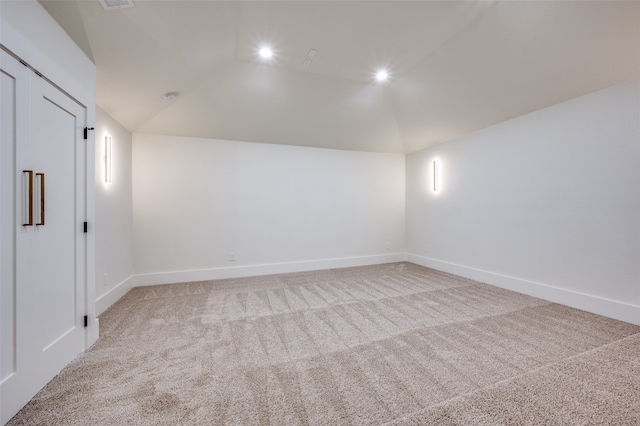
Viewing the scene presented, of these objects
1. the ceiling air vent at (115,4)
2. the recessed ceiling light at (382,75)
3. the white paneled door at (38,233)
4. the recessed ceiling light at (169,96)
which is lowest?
the white paneled door at (38,233)

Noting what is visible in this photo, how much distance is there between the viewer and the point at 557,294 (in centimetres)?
338

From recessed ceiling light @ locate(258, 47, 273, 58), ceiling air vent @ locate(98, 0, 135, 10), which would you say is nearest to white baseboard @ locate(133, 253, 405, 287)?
recessed ceiling light @ locate(258, 47, 273, 58)

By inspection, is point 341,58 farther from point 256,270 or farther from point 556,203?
point 256,270

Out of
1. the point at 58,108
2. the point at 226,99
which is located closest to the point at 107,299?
the point at 58,108

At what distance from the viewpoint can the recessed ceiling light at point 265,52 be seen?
10.3 feet

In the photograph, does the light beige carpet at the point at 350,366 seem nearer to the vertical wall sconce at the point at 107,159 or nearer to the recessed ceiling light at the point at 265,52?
the vertical wall sconce at the point at 107,159

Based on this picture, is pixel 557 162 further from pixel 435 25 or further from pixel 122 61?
pixel 122 61

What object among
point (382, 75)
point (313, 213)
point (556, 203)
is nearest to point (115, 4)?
point (382, 75)

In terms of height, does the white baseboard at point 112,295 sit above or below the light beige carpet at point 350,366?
above

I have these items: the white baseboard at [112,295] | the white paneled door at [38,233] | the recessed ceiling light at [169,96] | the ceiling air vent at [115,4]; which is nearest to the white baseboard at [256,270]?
the white baseboard at [112,295]

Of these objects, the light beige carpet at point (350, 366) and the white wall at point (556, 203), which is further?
the white wall at point (556, 203)

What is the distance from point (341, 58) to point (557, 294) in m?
4.17

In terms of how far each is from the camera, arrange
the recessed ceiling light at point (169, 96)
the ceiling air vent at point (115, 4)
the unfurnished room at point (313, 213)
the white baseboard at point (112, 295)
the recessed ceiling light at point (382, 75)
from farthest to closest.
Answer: the recessed ceiling light at point (382, 75), the recessed ceiling light at point (169, 96), the white baseboard at point (112, 295), the ceiling air vent at point (115, 4), the unfurnished room at point (313, 213)

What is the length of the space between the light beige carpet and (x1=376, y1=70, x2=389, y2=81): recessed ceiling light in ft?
A: 10.6
